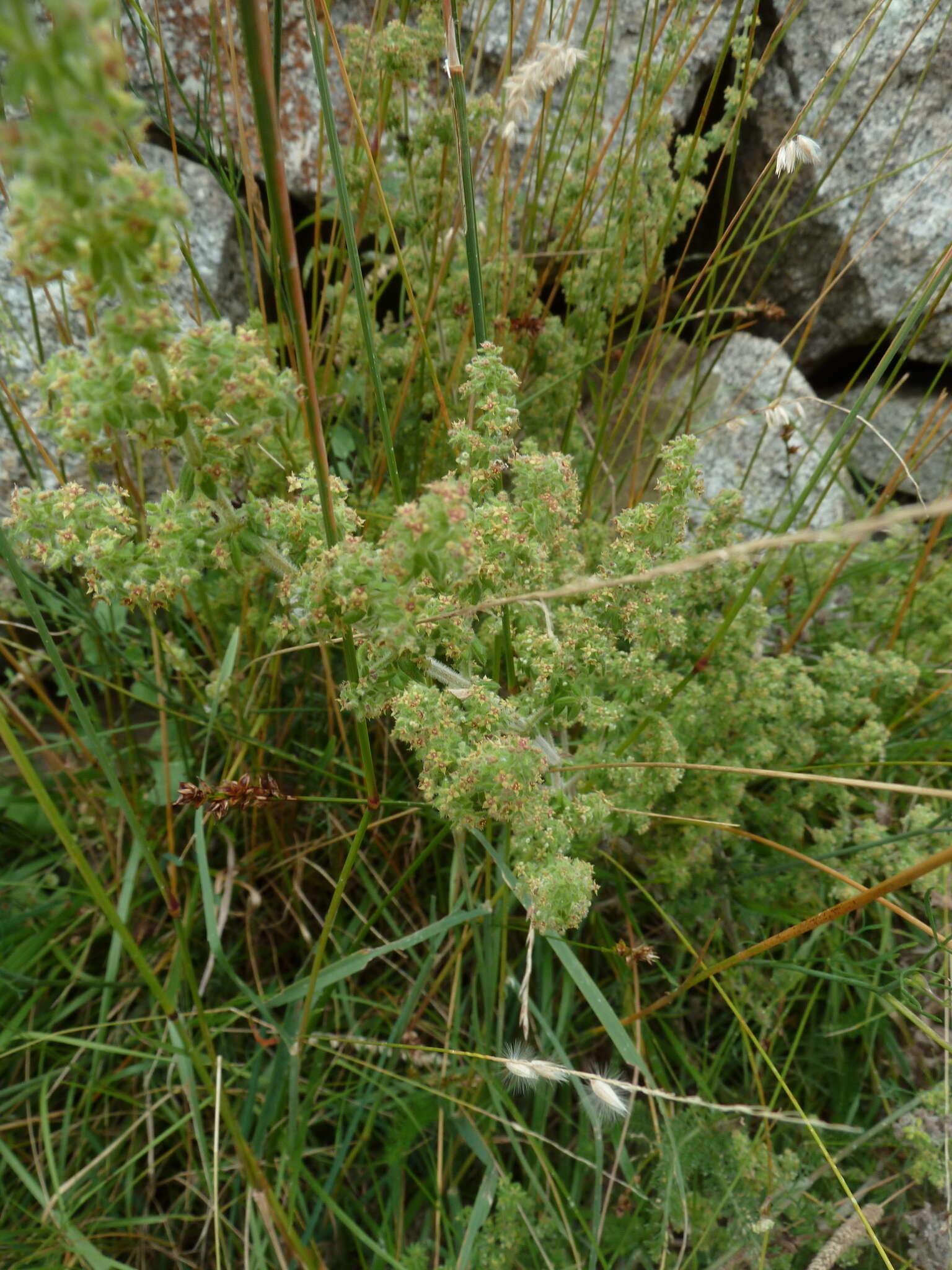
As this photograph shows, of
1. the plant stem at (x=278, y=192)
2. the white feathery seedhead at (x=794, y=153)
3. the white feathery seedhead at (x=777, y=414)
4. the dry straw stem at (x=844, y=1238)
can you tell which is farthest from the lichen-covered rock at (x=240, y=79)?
the dry straw stem at (x=844, y=1238)

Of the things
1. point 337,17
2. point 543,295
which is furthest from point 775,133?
point 337,17

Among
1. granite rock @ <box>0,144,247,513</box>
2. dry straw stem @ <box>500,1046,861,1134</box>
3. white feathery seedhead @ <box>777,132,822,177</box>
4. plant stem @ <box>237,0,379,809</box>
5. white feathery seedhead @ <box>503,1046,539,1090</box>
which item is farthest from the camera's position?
granite rock @ <box>0,144,247,513</box>

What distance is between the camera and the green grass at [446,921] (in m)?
1.72

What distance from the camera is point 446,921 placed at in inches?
67.7

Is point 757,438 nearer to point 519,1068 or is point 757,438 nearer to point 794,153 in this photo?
point 794,153

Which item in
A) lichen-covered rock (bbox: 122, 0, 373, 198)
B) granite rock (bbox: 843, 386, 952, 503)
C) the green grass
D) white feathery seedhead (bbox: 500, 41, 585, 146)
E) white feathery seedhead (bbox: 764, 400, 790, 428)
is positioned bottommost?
the green grass

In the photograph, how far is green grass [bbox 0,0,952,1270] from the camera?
1725 mm

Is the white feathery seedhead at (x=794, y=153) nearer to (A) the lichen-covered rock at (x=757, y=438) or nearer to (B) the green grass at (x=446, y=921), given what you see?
(B) the green grass at (x=446, y=921)

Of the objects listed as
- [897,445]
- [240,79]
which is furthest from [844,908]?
[240,79]

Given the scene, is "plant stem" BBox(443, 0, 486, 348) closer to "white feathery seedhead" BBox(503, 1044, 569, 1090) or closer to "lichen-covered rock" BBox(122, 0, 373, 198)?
"white feathery seedhead" BBox(503, 1044, 569, 1090)

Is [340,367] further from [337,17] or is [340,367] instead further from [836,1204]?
[836,1204]

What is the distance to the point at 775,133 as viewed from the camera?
324 cm

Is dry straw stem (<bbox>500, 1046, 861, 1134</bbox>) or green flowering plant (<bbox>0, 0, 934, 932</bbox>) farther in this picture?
dry straw stem (<bbox>500, 1046, 861, 1134</bbox>)

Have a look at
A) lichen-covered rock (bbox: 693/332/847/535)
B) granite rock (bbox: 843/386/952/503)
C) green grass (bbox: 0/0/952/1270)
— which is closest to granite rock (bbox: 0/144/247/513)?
green grass (bbox: 0/0/952/1270)
